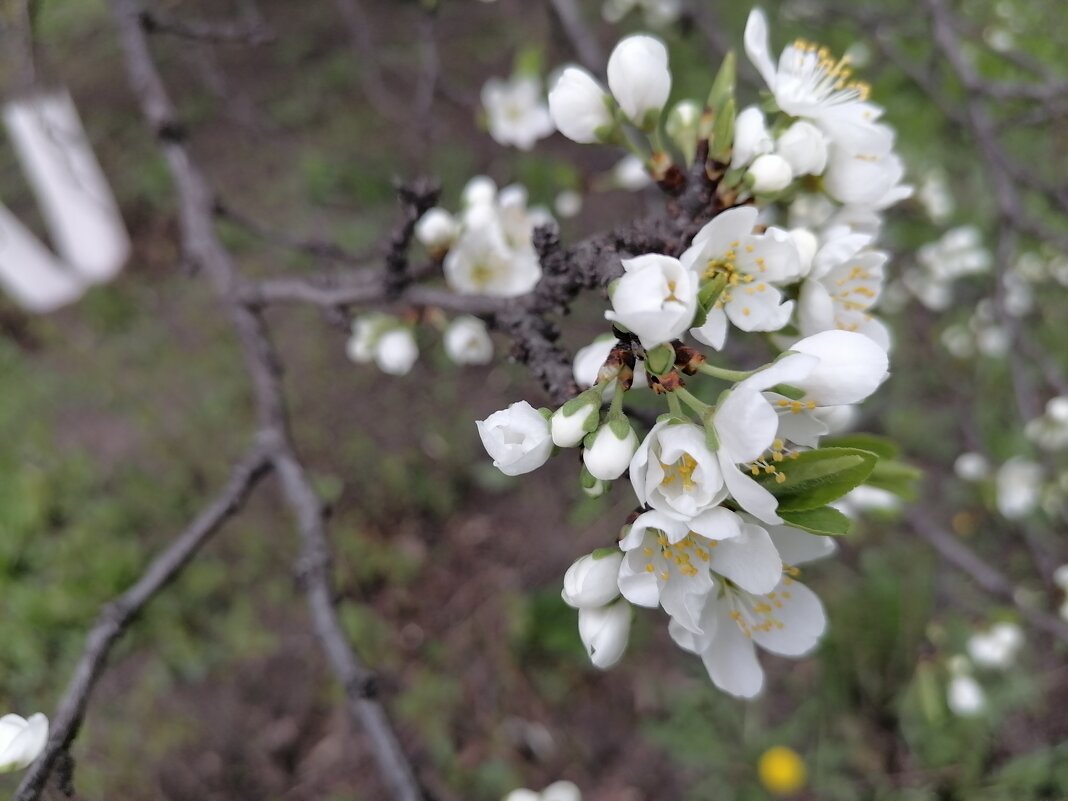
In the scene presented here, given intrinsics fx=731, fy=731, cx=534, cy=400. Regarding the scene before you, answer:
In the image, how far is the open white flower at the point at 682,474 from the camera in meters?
0.74

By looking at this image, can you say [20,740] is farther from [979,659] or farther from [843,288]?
[979,659]

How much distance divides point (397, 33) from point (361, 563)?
3.34 meters

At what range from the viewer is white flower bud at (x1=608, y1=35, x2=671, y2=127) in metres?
1.03

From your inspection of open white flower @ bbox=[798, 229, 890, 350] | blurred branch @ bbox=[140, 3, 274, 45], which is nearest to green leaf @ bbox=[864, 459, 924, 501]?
open white flower @ bbox=[798, 229, 890, 350]

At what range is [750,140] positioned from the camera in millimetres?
958

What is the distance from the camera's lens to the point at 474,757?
258 cm

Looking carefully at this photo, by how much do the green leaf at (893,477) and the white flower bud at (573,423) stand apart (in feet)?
1.76

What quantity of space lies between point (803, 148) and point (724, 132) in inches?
4.1

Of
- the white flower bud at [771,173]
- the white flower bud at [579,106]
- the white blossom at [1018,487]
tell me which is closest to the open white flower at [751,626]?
the white flower bud at [771,173]

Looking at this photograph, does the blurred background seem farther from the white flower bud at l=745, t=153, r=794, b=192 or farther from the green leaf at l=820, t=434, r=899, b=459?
the white flower bud at l=745, t=153, r=794, b=192

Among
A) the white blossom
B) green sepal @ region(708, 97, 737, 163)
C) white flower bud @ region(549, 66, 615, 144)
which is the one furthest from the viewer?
the white blossom

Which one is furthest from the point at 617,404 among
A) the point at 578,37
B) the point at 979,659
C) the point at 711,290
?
the point at 979,659

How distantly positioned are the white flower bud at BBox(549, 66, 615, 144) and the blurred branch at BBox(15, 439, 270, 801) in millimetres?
829

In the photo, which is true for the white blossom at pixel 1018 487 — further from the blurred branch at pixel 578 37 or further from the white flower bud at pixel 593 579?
the white flower bud at pixel 593 579
